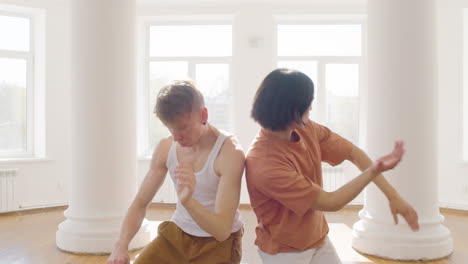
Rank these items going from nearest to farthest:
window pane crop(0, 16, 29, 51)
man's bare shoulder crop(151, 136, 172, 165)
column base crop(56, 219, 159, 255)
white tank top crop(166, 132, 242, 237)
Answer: white tank top crop(166, 132, 242, 237)
man's bare shoulder crop(151, 136, 172, 165)
column base crop(56, 219, 159, 255)
window pane crop(0, 16, 29, 51)

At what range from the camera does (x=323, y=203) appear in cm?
151

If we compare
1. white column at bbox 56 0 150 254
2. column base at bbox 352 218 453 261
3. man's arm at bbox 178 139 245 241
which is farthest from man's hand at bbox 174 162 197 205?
column base at bbox 352 218 453 261

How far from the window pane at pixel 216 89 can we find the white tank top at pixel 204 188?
485 cm

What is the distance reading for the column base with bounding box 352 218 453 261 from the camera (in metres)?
3.37

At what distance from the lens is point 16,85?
6129mm

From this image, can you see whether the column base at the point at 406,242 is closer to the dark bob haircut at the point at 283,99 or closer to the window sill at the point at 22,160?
the dark bob haircut at the point at 283,99

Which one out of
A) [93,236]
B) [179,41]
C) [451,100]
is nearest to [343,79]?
[451,100]

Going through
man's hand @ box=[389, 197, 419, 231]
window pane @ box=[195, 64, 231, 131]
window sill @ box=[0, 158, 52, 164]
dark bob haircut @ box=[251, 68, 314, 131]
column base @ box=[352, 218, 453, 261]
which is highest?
window pane @ box=[195, 64, 231, 131]

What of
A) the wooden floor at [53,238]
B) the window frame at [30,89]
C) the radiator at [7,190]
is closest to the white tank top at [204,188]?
the wooden floor at [53,238]

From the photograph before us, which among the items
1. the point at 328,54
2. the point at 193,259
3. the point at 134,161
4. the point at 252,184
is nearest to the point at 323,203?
the point at 252,184

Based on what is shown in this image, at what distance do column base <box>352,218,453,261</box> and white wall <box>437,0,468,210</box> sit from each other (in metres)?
2.63

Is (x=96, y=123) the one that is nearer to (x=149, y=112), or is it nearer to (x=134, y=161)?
(x=134, y=161)

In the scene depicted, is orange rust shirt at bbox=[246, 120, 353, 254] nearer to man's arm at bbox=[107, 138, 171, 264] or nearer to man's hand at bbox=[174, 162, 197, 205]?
man's hand at bbox=[174, 162, 197, 205]

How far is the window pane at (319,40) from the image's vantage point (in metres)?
6.56
